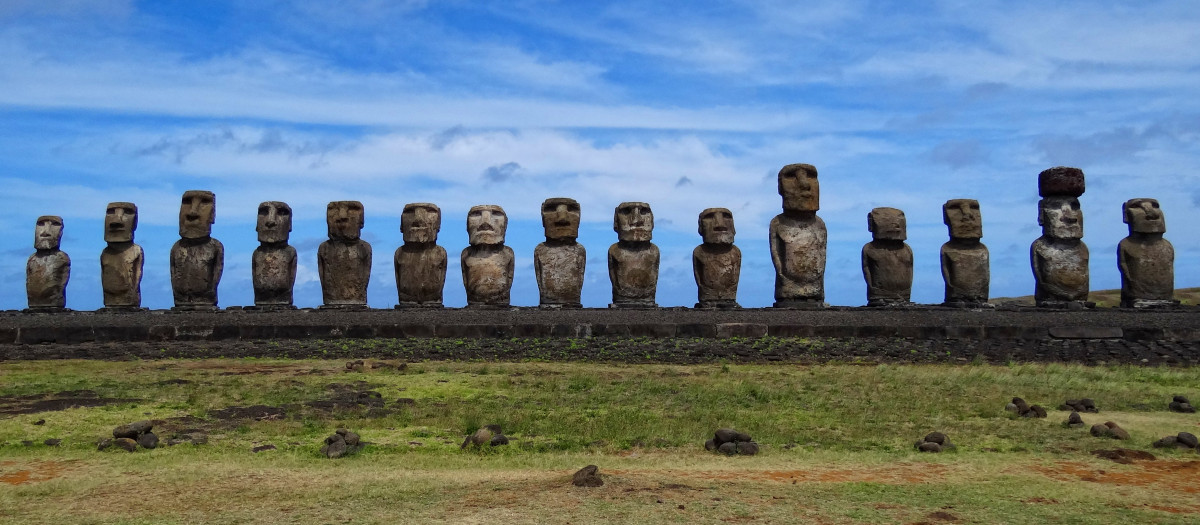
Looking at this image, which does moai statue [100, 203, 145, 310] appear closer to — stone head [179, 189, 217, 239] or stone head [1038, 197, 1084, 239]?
stone head [179, 189, 217, 239]

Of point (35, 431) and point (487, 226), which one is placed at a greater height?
point (487, 226)

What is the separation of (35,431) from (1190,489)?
8.53 meters

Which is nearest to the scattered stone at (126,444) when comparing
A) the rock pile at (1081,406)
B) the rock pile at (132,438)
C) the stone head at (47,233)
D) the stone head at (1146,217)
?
the rock pile at (132,438)

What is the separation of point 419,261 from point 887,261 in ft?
29.8

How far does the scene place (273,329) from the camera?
19.0m

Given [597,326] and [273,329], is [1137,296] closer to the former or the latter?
[597,326]

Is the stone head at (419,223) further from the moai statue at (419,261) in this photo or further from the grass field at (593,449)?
the grass field at (593,449)

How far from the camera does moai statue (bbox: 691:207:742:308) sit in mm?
21844

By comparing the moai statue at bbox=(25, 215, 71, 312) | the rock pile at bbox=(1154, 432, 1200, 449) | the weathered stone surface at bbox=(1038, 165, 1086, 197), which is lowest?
the rock pile at bbox=(1154, 432, 1200, 449)

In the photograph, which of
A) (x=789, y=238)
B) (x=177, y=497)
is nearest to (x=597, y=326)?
(x=789, y=238)

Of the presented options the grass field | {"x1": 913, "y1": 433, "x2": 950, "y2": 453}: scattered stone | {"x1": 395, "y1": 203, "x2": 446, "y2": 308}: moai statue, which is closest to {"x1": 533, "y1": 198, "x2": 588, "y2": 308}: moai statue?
{"x1": 395, "y1": 203, "x2": 446, "y2": 308}: moai statue

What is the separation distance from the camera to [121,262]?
23250mm

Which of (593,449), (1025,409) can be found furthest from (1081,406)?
(593,449)

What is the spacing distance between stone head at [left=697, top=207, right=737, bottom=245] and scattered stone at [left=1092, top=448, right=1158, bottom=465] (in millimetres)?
13730
